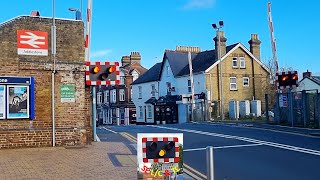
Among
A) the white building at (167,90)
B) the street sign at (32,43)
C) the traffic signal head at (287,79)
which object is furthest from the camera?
the white building at (167,90)

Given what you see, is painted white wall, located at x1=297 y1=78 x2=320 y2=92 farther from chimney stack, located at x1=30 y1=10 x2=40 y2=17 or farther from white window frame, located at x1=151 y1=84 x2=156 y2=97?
chimney stack, located at x1=30 y1=10 x2=40 y2=17

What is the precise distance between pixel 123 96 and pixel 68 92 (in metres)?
43.7

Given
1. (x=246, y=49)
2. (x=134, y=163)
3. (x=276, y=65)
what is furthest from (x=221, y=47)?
(x=134, y=163)

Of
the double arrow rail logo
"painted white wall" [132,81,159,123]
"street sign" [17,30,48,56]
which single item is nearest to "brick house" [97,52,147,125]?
"painted white wall" [132,81,159,123]

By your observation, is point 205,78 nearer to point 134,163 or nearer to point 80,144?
point 80,144

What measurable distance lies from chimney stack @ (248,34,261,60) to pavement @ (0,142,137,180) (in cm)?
3509

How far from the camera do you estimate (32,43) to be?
43.5ft

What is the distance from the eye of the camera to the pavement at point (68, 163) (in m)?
8.87

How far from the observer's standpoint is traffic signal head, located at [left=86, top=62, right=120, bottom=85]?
13.9 metres

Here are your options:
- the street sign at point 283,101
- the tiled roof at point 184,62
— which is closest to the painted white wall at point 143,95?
the tiled roof at point 184,62

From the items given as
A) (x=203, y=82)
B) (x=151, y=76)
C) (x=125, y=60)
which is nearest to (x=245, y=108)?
(x=203, y=82)

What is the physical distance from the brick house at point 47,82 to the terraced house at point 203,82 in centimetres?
2496

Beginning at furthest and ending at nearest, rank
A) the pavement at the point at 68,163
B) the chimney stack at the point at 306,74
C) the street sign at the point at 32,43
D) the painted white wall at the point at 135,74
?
the painted white wall at the point at 135,74, the chimney stack at the point at 306,74, the street sign at the point at 32,43, the pavement at the point at 68,163

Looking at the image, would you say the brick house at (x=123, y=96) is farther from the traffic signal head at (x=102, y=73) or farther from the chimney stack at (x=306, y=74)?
the traffic signal head at (x=102, y=73)
